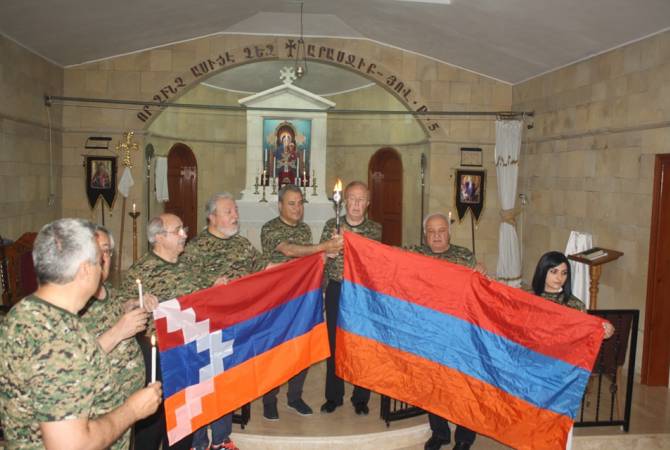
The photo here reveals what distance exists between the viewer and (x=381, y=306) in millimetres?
3740

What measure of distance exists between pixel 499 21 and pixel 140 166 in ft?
18.9

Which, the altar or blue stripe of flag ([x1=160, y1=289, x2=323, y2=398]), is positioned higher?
the altar

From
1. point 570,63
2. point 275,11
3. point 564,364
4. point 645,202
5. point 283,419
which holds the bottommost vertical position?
point 283,419

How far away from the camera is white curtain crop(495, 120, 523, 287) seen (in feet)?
27.2

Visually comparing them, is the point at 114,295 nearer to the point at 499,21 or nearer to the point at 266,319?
the point at 266,319

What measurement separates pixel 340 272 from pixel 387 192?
819cm

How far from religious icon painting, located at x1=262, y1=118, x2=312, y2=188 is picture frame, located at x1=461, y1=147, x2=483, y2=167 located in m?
2.80

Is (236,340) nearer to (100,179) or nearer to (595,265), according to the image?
(595,265)

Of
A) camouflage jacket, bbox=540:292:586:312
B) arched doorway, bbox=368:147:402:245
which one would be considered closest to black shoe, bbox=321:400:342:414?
camouflage jacket, bbox=540:292:586:312

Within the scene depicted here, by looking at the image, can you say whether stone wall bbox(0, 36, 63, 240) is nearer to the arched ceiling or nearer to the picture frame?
the arched ceiling

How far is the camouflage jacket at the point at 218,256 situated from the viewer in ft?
12.5

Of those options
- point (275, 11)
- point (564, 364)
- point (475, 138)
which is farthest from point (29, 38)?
point (564, 364)

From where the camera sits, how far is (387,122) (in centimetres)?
1203

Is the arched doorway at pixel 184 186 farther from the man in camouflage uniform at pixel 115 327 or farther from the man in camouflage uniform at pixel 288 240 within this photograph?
the man in camouflage uniform at pixel 115 327
